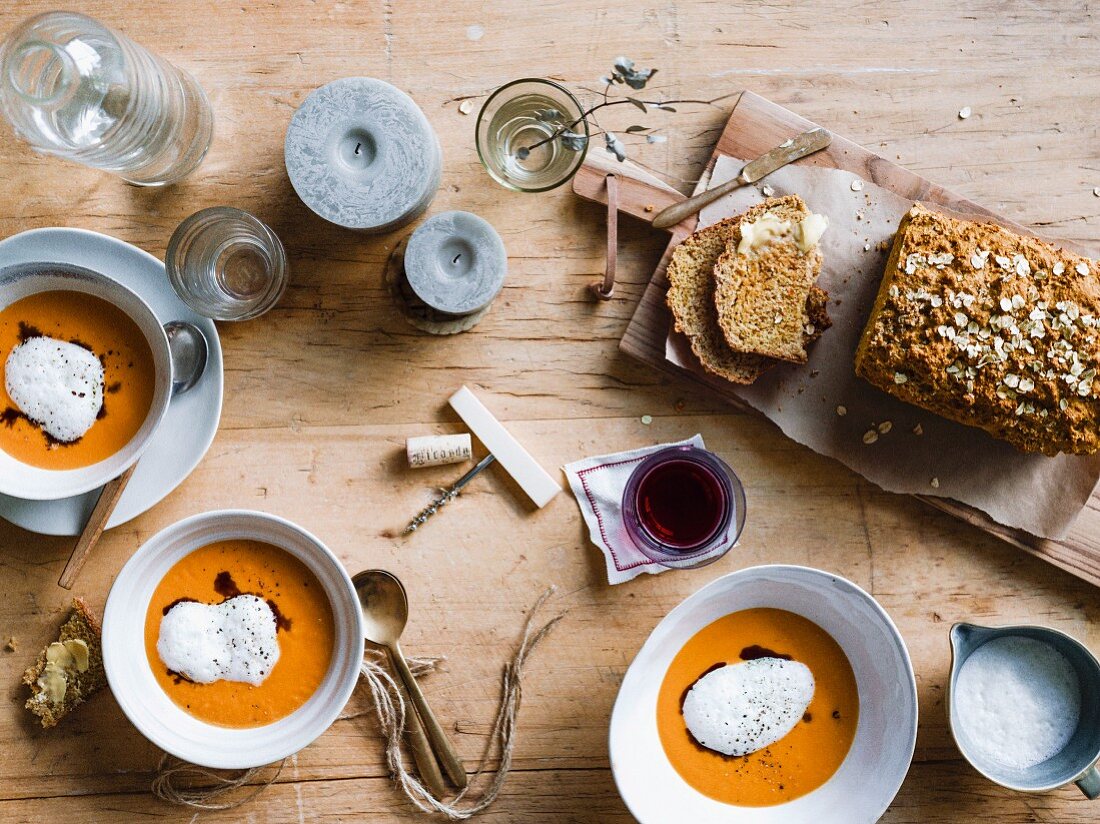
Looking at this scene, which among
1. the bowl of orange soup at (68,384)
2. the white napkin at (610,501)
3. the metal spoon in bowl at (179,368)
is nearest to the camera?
the bowl of orange soup at (68,384)

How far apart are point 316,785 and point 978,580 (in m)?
1.52

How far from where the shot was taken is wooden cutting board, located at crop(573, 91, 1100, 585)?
1.70m

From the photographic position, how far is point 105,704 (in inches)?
67.9

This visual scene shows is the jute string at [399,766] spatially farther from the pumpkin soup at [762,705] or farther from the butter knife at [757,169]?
the butter knife at [757,169]

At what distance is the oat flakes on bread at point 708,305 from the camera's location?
65.7 inches

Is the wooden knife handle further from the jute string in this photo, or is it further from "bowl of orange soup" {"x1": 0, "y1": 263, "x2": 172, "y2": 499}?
the jute string

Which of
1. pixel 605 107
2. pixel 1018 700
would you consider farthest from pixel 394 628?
pixel 1018 700

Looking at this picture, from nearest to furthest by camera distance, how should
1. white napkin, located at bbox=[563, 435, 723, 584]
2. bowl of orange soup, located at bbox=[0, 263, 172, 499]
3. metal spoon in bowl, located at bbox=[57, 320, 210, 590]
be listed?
bowl of orange soup, located at bbox=[0, 263, 172, 499] → metal spoon in bowl, located at bbox=[57, 320, 210, 590] → white napkin, located at bbox=[563, 435, 723, 584]

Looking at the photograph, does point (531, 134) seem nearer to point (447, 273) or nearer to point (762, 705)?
point (447, 273)

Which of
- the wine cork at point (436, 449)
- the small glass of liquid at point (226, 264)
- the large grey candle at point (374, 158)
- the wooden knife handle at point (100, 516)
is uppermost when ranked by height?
the large grey candle at point (374, 158)

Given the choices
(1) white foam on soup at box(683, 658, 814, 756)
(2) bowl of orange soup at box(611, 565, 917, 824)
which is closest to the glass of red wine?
(2) bowl of orange soup at box(611, 565, 917, 824)

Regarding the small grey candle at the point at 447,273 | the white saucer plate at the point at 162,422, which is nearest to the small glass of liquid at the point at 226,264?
the white saucer plate at the point at 162,422

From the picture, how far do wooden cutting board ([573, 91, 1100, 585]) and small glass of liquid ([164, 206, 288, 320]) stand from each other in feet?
2.22

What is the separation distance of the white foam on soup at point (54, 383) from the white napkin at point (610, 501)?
38.3 inches
